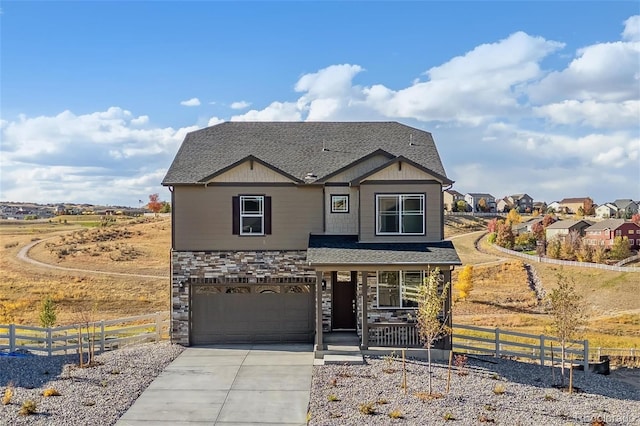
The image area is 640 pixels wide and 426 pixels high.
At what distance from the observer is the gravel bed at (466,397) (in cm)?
1115

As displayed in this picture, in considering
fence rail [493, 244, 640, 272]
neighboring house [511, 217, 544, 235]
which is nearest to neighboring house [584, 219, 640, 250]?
fence rail [493, 244, 640, 272]

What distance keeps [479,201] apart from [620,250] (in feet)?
226

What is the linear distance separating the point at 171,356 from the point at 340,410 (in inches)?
265

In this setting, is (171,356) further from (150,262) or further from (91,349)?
(150,262)

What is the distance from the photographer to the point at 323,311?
17469 millimetres

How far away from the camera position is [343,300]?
59.2 feet

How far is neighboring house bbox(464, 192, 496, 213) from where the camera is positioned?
131712mm

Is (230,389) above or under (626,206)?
under

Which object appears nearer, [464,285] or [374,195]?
[374,195]

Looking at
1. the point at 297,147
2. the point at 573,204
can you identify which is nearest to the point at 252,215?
the point at 297,147

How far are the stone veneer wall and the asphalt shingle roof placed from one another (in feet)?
3.83

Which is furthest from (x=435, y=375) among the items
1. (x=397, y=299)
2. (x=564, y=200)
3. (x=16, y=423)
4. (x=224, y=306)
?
(x=564, y=200)

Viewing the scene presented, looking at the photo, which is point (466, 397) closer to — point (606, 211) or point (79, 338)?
point (79, 338)

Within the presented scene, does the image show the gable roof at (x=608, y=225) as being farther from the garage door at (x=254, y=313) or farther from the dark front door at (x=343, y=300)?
the garage door at (x=254, y=313)
